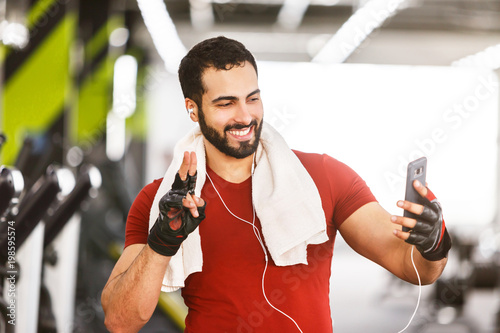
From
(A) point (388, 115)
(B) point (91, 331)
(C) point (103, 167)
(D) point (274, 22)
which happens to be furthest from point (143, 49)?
(B) point (91, 331)

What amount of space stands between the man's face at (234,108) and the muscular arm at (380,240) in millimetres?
337

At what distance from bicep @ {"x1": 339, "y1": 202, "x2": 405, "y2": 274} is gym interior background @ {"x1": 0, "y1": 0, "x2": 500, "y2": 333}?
522 millimetres

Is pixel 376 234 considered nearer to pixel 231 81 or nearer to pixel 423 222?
pixel 423 222

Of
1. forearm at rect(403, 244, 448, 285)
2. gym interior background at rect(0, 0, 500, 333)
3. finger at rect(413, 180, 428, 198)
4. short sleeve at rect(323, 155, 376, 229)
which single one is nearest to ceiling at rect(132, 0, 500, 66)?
gym interior background at rect(0, 0, 500, 333)

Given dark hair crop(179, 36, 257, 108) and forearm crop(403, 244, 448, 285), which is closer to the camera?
forearm crop(403, 244, 448, 285)

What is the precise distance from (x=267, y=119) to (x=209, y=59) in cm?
334

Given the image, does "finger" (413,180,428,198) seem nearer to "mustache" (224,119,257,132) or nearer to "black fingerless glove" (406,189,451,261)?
"black fingerless glove" (406,189,451,261)

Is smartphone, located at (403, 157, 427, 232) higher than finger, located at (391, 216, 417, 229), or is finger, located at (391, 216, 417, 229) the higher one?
smartphone, located at (403, 157, 427, 232)

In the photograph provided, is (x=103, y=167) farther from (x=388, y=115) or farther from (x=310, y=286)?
(x=388, y=115)

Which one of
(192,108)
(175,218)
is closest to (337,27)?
(192,108)

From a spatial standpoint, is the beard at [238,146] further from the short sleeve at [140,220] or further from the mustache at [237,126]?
the short sleeve at [140,220]

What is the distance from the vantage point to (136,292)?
1.37 m

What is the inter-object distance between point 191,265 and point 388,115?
9639mm

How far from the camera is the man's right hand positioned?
1.27 metres
